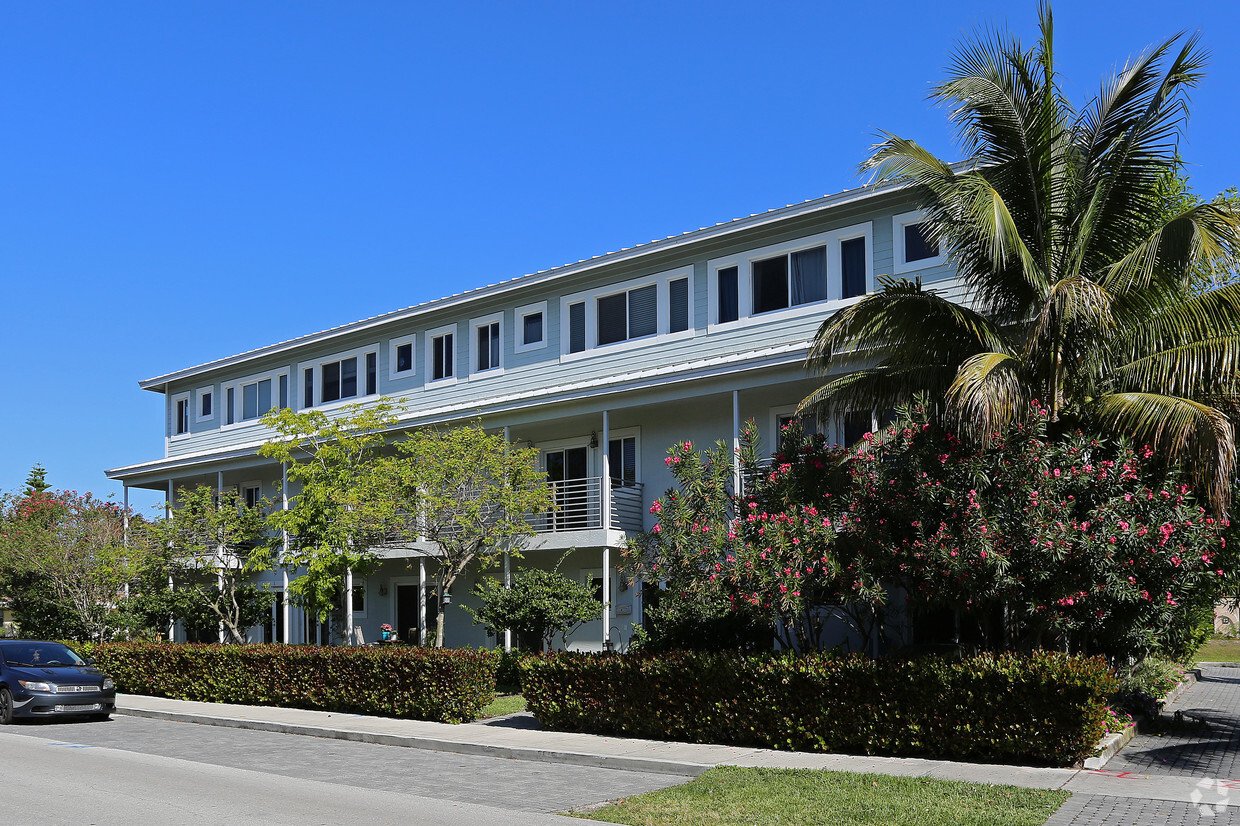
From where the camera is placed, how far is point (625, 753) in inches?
507

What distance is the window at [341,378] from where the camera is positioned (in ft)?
92.6

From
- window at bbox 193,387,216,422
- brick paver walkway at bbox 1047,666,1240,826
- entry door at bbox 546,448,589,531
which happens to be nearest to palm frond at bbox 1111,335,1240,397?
brick paver walkway at bbox 1047,666,1240,826

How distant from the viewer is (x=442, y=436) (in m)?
20.9

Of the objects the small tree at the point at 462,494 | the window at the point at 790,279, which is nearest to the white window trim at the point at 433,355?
the small tree at the point at 462,494

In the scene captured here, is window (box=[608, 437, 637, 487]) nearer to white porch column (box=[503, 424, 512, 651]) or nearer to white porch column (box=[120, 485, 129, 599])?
white porch column (box=[503, 424, 512, 651])

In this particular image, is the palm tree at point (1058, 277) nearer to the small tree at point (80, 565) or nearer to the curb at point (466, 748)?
the curb at point (466, 748)

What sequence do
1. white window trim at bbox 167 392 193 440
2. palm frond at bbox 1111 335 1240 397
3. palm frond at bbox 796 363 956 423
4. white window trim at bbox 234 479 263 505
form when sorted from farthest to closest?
white window trim at bbox 167 392 193 440
white window trim at bbox 234 479 263 505
palm frond at bbox 796 363 956 423
palm frond at bbox 1111 335 1240 397

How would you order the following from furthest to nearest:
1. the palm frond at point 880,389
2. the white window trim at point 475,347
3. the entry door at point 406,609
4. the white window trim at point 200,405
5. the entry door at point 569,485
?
the white window trim at point 200,405, the entry door at point 406,609, the white window trim at point 475,347, the entry door at point 569,485, the palm frond at point 880,389

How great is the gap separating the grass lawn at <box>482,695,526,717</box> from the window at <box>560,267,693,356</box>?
776cm

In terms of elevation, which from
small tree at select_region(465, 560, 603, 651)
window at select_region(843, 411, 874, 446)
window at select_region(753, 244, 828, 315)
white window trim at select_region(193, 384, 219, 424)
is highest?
window at select_region(753, 244, 828, 315)

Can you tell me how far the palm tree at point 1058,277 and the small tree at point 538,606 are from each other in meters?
7.32

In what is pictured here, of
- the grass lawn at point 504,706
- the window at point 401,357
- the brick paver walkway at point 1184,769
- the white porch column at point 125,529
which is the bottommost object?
the grass lawn at point 504,706

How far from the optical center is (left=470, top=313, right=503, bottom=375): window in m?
25.3

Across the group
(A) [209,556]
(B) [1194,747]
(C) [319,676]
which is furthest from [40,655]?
(B) [1194,747]
